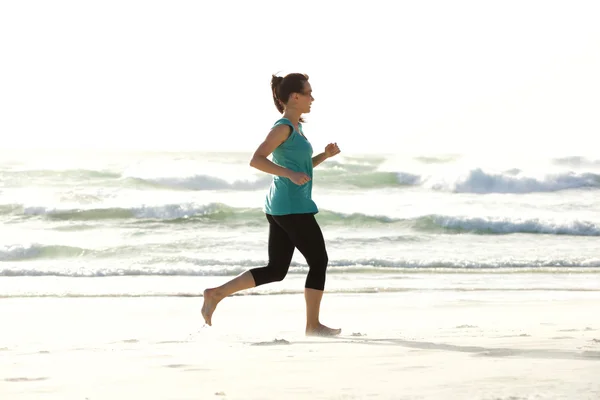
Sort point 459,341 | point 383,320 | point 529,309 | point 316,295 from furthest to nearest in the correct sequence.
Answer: point 529,309
point 383,320
point 316,295
point 459,341

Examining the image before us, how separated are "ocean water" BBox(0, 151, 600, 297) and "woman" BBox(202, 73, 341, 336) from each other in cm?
325

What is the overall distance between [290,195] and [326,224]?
12072mm

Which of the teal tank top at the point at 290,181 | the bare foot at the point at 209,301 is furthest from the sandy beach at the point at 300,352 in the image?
the teal tank top at the point at 290,181

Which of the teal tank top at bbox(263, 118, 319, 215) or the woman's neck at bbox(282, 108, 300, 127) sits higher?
the woman's neck at bbox(282, 108, 300, 127)

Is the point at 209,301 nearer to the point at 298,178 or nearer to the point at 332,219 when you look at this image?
the point at 298,178

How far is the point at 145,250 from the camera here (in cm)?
1298

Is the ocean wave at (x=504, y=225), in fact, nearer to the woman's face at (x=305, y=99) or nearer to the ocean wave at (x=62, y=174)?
the woman's face at (x=305, y=99)

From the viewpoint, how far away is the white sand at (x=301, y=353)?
132 inches

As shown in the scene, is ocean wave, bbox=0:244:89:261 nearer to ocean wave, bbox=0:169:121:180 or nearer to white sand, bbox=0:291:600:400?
white sand, bbox=0:291:600:400

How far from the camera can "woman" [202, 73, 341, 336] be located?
4.66 m

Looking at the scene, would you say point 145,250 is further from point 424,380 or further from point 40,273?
point 424,380

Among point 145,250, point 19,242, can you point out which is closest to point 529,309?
point 145,250

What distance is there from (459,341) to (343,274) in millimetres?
5091

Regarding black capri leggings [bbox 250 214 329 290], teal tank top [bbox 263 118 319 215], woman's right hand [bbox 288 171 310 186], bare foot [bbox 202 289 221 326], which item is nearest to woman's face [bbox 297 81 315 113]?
teal tank top [bbox 263 118 319 215]
